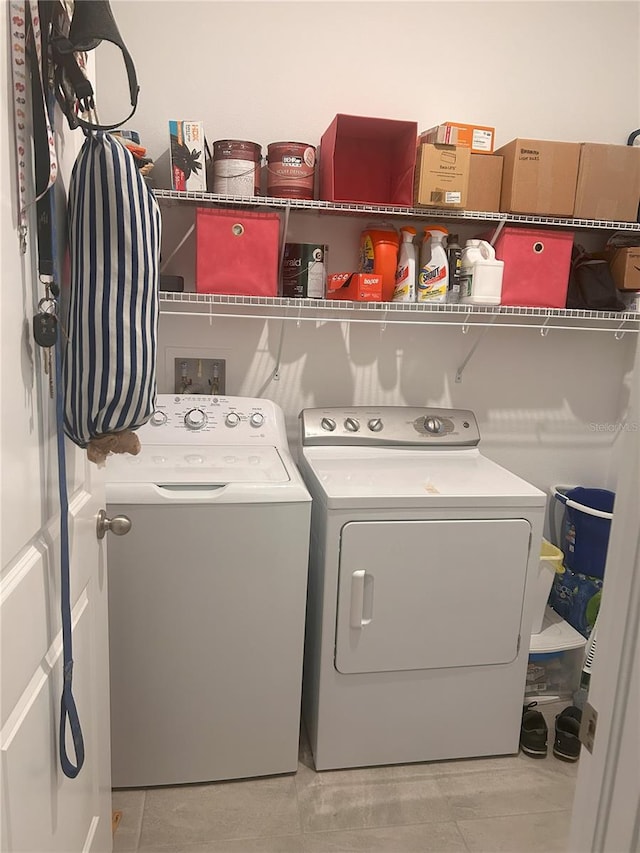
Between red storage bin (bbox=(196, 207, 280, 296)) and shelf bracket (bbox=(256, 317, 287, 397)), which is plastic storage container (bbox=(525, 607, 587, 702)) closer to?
shelf bracket (bbox=(256, 317, 287, 397))

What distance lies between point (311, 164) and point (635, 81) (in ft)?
4.62

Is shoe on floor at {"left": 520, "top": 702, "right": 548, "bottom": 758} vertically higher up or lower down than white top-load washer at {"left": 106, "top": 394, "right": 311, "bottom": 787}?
lower down

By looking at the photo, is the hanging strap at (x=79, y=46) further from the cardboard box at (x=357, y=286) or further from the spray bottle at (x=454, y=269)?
the spray bottle at (x=454, y=269)

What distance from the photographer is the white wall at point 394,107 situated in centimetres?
231

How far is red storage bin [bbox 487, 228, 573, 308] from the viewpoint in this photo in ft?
7.72

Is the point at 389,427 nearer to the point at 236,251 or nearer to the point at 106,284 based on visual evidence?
the point at 236,251

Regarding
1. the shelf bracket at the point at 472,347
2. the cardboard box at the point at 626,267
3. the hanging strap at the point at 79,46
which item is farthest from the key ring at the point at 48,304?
the cardboard box at the point at 626,267

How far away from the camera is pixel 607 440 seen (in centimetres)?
285

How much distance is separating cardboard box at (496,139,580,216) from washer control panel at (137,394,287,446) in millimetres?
1156

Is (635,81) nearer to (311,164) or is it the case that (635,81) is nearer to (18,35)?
(311,164)

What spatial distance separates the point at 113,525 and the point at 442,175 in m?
1.60

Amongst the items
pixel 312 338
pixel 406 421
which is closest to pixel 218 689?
pixel 406 421

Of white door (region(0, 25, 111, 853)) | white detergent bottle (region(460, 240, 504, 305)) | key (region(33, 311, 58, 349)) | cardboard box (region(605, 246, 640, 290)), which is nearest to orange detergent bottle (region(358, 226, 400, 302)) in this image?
white detergent bottle (region(460, 240, 504, 305))

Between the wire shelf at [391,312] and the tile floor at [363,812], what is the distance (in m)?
1.55
